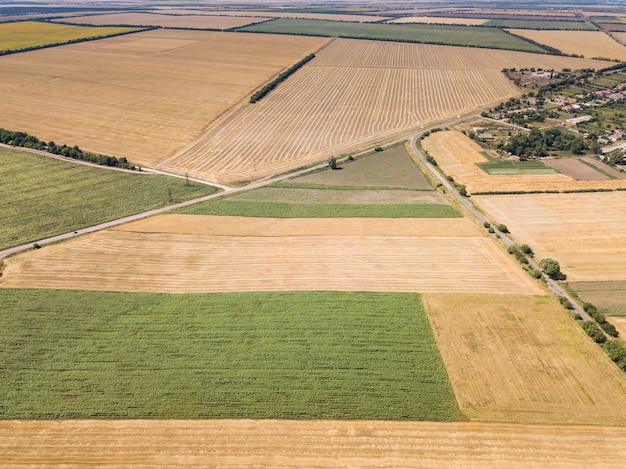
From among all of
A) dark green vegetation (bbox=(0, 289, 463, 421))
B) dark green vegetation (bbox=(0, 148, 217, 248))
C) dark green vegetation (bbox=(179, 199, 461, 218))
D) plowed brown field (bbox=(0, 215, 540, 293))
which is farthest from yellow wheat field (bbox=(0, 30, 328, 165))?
dark green vegetation (bbox=(0, 289, 463, 421))

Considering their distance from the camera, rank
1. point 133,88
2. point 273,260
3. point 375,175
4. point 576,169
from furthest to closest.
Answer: point 133,88
point 576,169
point 375,175
point 273,260

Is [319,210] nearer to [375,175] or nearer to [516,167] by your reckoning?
[375,175]

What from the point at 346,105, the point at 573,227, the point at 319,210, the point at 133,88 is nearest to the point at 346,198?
the point at 319,210

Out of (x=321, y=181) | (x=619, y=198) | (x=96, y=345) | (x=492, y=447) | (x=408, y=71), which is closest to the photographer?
(x=492, y=447)

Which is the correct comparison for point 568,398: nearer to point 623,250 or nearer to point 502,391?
point 502,391

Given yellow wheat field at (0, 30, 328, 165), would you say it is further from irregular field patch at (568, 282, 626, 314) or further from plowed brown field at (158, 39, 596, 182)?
irregular field patch at (568, 282, 626, 314)

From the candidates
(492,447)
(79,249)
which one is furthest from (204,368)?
(79,249)

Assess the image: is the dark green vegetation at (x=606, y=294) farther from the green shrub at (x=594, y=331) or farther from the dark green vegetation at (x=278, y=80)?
the dark green vegetation at (x=278, y=80)
